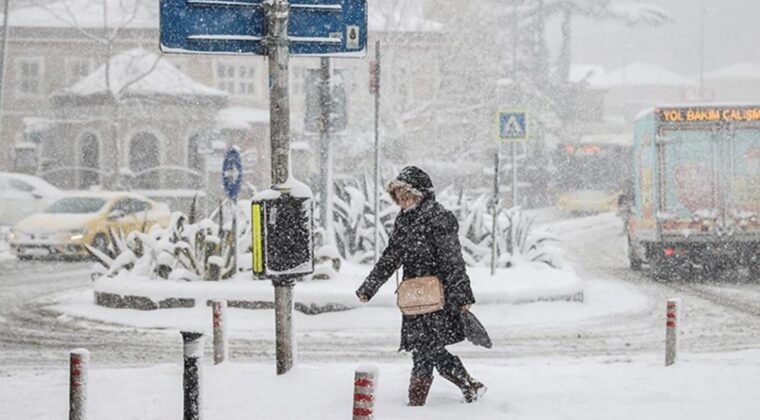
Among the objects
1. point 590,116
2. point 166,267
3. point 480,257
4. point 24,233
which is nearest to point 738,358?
point 480,257

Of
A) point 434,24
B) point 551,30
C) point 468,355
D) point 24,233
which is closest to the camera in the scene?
point 468,355

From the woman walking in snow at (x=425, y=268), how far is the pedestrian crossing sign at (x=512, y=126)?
963cm

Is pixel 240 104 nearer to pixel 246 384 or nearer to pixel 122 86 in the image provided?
pixel 122 86

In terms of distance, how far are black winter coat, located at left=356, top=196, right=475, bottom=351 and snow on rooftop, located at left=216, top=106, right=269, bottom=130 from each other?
39.5 m

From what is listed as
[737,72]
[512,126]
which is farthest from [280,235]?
[737,72]

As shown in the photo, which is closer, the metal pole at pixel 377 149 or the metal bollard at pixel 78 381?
the metal bollard at pixel 78 381

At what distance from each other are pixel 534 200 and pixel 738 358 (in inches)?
1546

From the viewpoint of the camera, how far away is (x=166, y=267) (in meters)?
15.1

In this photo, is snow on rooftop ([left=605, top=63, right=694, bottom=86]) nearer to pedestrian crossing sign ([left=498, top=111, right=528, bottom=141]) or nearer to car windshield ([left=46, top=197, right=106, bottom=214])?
car windshield ([left=46, top=197, right=106, bottom=214])

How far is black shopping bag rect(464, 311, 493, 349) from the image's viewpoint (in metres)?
7.25

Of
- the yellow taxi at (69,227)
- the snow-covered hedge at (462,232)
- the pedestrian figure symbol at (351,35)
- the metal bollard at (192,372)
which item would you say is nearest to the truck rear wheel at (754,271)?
the snow-covered hedge at (462,232)

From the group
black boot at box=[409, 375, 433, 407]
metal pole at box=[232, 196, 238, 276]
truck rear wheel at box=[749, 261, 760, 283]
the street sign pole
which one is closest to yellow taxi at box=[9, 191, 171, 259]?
metal pole at box=[232, 196, 238, 276]

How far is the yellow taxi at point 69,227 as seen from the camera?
79.3ft

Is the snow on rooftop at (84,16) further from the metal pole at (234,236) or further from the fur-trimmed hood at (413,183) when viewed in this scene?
the fur-trimmed hood at (413,183)
